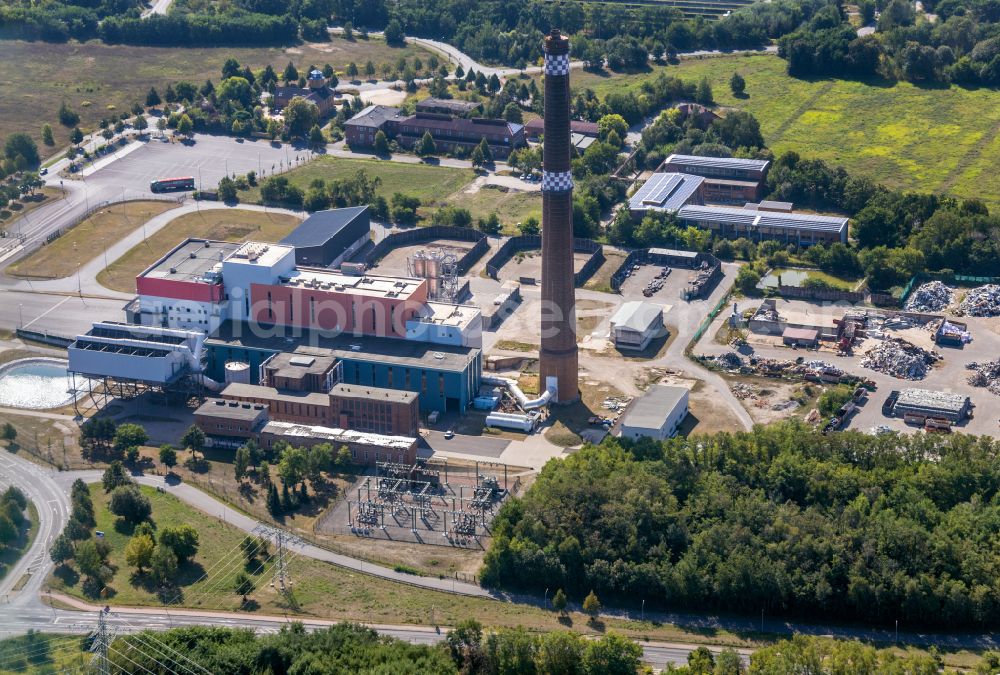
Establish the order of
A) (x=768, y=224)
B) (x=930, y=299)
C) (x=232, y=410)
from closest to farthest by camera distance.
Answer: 1. (x=232, y=410)
2. (x=930, y=299)
3. (x=768, y=224)

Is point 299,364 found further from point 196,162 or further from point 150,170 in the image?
point 196,162

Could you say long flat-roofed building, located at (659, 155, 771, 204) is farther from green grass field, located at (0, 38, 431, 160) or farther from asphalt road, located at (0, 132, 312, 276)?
green grass field, located at (0, 38, 431, 160)

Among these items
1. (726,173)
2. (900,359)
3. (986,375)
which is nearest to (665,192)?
(726,173)

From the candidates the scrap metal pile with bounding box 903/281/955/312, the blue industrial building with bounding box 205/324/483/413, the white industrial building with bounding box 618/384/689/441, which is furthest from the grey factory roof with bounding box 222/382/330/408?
the scrap metal pile with bounding box 903/281/955/312

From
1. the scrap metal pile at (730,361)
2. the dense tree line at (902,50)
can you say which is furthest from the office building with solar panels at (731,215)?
the dense tree line at (902,50)

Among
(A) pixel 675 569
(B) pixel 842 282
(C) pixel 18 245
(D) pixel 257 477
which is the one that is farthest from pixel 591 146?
(A) pixel 675 569

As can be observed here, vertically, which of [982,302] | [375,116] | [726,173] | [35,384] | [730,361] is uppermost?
[375,116]

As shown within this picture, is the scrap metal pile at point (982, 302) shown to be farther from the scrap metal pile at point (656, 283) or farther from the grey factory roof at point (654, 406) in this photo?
the grey factory roof at point (654, 406)
